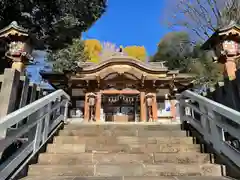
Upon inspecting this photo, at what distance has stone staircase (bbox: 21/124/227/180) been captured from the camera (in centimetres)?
274

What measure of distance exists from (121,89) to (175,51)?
1423cm

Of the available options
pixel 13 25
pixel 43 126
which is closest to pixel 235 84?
pixel 43 126

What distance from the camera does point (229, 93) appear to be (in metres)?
3.44

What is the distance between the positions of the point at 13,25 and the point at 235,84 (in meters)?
4.82

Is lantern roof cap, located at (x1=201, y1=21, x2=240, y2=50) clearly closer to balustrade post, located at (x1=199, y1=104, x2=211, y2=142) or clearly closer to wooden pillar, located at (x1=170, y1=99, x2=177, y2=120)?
balustrade post, located at (x1=199, y1=104, x2=211, y2=142)

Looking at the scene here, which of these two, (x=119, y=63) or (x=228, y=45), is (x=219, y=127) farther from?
(x=119, y=63)

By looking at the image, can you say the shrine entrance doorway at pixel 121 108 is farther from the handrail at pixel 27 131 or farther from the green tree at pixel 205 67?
the handrail at pixel 27 131

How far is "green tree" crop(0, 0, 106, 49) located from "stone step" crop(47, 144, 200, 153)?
7053 mm

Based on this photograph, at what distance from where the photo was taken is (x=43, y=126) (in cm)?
336

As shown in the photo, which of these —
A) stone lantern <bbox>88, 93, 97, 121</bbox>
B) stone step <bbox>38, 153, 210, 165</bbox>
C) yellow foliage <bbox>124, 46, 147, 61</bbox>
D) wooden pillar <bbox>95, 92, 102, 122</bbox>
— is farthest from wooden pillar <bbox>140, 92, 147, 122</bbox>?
yellow foliage <bbox>124, 46, 147, 61</bbox>

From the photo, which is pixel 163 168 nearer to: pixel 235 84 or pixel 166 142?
pixel 166 142

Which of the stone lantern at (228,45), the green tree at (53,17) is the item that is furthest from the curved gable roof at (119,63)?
the stone lantern at (228,45)

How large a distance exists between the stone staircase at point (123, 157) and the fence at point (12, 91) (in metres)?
0.87

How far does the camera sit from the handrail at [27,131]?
2.20 meters
